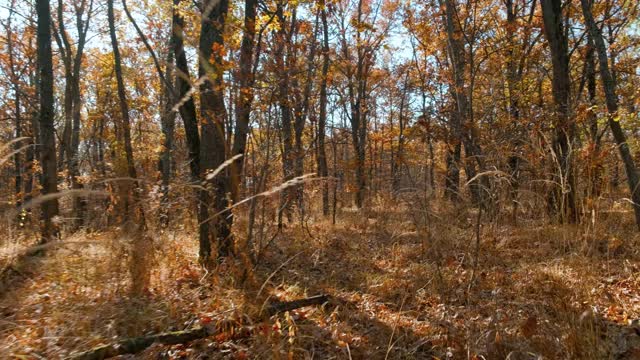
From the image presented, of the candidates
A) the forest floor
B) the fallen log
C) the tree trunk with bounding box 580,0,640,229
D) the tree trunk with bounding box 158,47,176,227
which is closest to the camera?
the fallen log

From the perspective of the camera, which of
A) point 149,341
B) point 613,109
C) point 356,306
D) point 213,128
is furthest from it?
point 613,109

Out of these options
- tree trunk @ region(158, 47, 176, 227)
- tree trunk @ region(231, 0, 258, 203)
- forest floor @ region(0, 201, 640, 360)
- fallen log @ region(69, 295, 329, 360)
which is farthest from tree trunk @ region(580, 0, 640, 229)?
tree trunk @ region(158, 47, 176, 227)

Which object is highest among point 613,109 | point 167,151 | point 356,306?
point 167,151

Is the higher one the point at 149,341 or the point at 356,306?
the point at 149,341

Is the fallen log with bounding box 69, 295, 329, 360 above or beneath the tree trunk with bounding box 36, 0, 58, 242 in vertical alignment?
Result: beneath

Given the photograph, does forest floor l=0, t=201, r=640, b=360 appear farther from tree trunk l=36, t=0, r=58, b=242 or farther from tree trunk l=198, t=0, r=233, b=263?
tree trunk l=36, t=0, r=58, b=242

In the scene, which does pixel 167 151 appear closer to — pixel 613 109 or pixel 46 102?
pixel 46 102

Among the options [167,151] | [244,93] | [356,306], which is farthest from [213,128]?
[167,151]

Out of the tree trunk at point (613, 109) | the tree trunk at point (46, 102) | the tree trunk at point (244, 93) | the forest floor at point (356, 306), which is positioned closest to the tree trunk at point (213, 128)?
the tree trunk at point (244, 93)

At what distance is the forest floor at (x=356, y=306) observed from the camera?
7.38 ft

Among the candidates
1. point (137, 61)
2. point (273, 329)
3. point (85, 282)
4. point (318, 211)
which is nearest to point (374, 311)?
point (273, 329)

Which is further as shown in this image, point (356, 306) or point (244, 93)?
point (244, 93)

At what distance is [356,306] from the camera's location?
3.30 metres

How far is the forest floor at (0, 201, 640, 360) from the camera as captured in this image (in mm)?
2250
